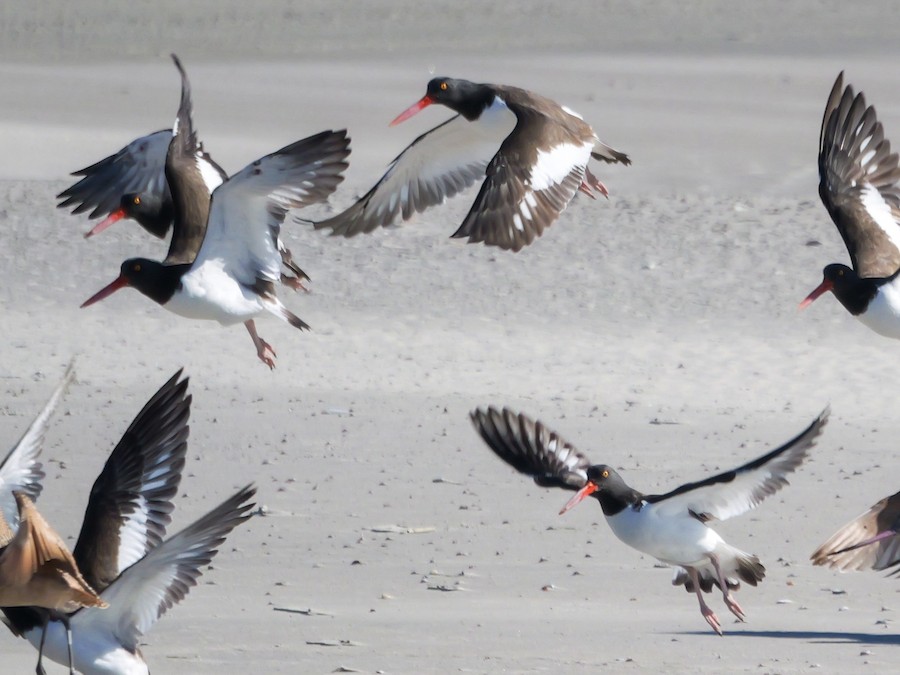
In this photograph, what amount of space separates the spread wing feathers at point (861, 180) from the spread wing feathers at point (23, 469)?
12.2 feet

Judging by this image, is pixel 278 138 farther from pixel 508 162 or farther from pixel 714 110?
pixel 508 162

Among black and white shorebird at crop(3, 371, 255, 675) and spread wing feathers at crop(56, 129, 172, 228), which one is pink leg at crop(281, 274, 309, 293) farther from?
spread wing feathers at crop(56, 129, 172, 228)

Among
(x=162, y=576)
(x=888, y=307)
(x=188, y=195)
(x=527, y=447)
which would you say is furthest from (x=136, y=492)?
(x=888, y=307)

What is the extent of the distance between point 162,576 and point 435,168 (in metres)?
4.16

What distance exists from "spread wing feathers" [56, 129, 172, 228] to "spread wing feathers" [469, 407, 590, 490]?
2.46 metres

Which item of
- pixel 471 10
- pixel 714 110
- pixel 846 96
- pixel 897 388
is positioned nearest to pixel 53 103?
pixel 714 110

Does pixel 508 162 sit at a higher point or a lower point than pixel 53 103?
higher

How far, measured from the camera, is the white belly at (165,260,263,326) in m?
8.25

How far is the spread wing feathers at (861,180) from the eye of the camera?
29.1 ft

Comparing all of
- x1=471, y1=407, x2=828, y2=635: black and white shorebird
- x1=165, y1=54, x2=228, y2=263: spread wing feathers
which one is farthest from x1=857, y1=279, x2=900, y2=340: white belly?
x1=165, y1=54, x2=228, y2=263: spread wing feathers

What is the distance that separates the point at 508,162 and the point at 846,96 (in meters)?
1.80

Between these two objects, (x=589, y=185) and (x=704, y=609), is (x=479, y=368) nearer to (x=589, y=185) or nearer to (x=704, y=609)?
(x=589, y=185)

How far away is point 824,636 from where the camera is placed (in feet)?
25.8

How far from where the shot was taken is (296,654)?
24.9ft
